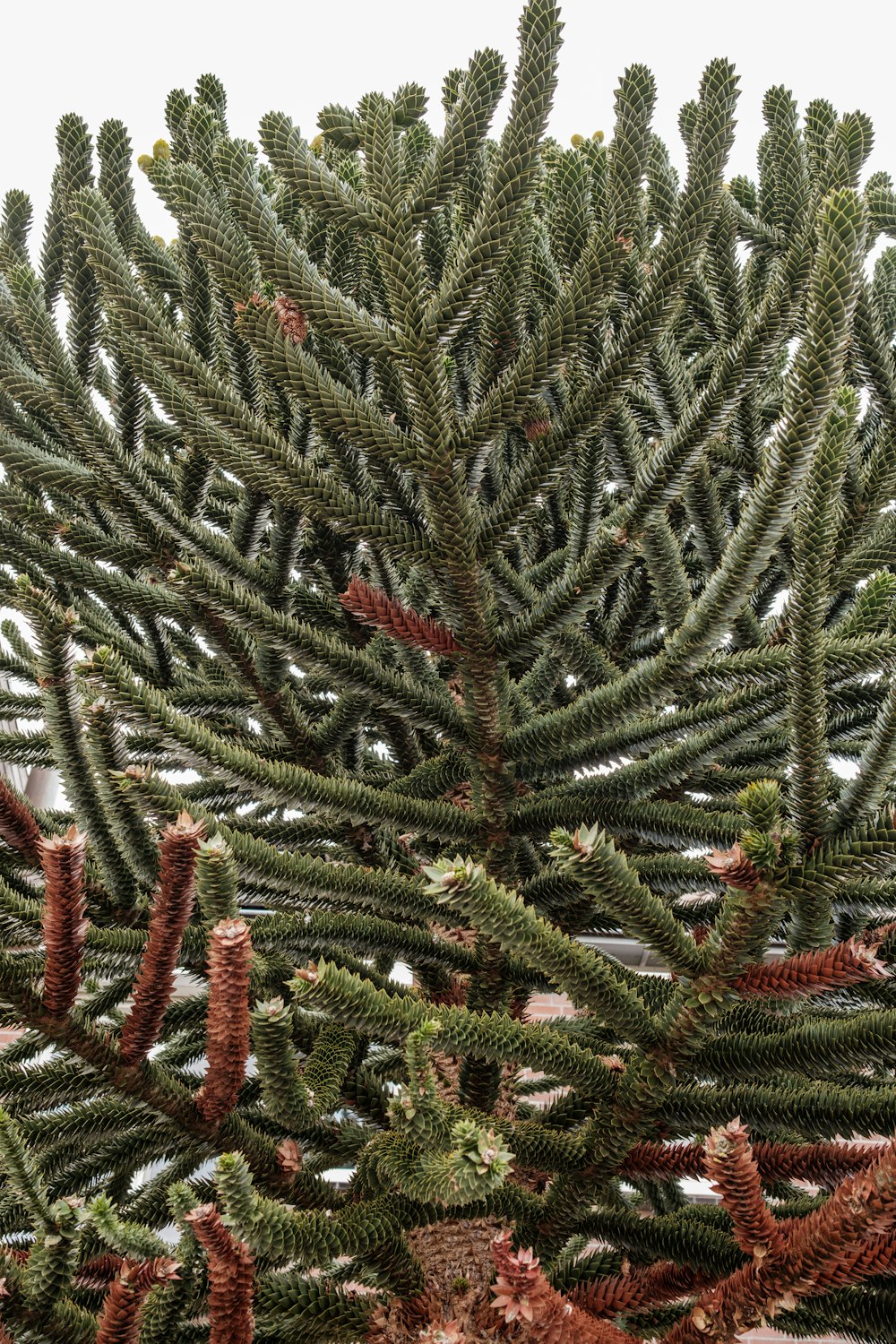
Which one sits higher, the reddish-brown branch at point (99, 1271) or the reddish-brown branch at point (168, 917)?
the reddish-brown branch at point (168, 917)

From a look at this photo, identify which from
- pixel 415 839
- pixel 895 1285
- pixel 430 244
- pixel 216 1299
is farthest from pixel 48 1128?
pixel 430 244

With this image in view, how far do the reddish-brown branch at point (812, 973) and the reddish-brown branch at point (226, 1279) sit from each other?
0.61 metres

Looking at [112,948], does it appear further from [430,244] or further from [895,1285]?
[430,244]

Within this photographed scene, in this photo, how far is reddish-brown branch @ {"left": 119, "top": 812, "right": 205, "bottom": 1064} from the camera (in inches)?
44.4

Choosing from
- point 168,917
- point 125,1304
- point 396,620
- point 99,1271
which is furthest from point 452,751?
point 125,1304

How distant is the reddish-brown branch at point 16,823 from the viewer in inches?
58.8

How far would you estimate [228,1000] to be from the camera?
3.54 ft

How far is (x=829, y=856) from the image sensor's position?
4.10 ft

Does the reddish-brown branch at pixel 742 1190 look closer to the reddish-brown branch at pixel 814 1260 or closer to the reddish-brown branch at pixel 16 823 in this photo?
the reddish-brown branch at pixel 814 1260

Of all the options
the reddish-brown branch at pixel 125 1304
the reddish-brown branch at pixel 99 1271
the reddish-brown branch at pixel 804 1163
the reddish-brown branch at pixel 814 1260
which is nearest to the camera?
the reddish-brown branch at pixel 814 1260

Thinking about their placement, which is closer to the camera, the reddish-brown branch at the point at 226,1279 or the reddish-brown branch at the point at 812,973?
the reddish-brown branch at the point at 226,1279

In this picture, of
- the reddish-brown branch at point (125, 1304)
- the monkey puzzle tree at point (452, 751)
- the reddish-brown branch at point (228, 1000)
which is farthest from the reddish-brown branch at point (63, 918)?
the reddish-brown branch at point (125, 1304)

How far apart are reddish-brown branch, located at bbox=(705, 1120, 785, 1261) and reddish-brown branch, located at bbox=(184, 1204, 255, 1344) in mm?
477

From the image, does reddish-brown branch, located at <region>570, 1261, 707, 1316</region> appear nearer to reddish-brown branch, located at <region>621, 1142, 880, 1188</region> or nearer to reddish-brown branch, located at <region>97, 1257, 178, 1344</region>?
reddish-brown branch, located at <region>621, 1142, 880, 1188</region>
